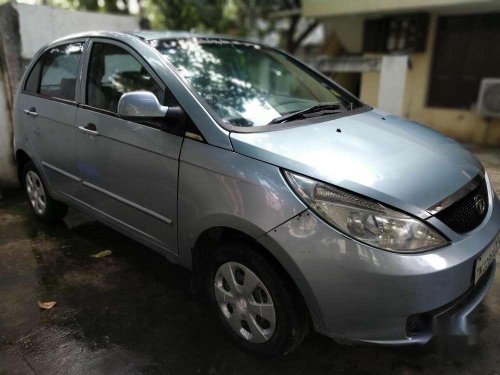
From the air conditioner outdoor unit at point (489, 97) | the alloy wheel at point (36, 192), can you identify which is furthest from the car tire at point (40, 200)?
the air conditioner outdoor unit at point (489, 97)

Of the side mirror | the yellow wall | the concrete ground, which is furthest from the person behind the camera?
the yellow wall

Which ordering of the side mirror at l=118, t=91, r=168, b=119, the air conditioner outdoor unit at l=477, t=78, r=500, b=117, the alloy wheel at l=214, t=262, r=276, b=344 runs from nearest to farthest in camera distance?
the alloy wheel at l=214, t=262, r=276, b=344 < the side mirror at l=118, t=91, r=168, b=119 < the air conditioner outdoor unit at l=477, t=78, r=500, b=117

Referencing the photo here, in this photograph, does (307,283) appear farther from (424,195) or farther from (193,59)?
(193,59)

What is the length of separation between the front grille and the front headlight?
0.41 feet

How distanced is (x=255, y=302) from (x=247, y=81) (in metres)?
2.00

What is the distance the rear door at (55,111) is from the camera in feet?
10.4

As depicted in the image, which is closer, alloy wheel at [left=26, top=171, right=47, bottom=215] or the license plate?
the license plate

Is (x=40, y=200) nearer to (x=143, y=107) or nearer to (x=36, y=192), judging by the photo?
(x=36, y=192)

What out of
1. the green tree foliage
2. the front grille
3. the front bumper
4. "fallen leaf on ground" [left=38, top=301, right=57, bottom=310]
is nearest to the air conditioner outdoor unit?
the front grille

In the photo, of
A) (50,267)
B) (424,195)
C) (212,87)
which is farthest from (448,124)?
(50,267)

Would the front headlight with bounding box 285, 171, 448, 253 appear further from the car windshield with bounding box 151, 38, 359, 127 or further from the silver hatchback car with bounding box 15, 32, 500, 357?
the car windshield with bounding box 151, 38, 359, 127

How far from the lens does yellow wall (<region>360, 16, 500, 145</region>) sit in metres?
7.04

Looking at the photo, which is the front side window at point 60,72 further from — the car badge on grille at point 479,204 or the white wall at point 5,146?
the car badge on grille at point 479,204

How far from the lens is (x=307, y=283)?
72.5 inches
